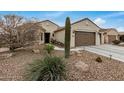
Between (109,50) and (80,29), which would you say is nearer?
(80,29)

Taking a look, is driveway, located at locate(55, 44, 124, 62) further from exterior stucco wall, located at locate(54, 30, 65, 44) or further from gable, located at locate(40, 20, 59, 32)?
gable, located at locate(40, 20, 59, 32)

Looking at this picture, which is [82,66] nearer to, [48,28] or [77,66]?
[77,66]

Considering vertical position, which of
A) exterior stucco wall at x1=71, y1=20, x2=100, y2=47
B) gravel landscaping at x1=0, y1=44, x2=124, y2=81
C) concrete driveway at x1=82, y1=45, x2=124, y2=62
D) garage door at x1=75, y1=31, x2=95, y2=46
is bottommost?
gravel landscaping at x1=0, y1=44, x2=124, y2=81

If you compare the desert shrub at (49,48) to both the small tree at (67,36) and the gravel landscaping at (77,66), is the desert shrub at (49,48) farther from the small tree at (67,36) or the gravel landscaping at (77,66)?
the small tree at (67,36)

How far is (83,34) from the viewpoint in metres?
6.08

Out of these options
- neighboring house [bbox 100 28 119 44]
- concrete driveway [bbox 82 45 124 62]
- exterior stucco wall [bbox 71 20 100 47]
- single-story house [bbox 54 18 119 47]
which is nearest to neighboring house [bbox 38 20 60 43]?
single-story house [bbox 54 18 119 47]

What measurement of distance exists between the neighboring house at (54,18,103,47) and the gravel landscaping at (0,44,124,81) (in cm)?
41

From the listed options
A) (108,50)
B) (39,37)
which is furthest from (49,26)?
(108,50)

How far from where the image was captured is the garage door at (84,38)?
5924 mm

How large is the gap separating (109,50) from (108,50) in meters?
0.07

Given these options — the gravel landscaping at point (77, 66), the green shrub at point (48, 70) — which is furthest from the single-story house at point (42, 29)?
the green shrub at point (48, 70)

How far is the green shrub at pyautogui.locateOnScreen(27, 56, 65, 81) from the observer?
4.41 m
